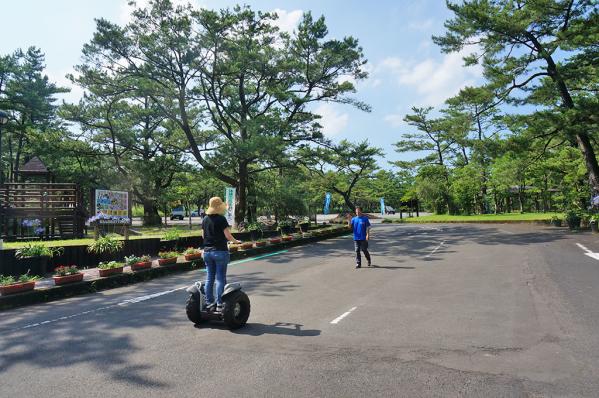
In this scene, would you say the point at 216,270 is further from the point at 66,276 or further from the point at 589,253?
the point at 589,253

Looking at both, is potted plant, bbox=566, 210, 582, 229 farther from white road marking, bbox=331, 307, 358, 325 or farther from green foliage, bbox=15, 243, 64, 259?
green foliage, bbox=15, 243, 64, 259

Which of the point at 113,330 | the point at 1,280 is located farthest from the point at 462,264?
the point at 1,280

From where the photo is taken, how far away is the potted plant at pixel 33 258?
30.9ft

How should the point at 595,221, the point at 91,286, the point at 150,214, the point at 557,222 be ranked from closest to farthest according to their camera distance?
the point at 91,286, the point at 595,221, the point at 557,222, the point at 150,214

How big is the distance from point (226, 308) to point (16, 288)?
15.6 feet

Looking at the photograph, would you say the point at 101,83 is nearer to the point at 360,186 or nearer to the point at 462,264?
the point at 462,264

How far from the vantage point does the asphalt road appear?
3656 mm

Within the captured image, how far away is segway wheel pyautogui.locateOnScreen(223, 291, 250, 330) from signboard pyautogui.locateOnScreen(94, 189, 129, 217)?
8.63m

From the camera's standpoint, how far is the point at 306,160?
22.9 metres

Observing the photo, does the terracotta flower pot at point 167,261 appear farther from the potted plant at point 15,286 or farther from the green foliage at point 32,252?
the potted plant at point 15,286

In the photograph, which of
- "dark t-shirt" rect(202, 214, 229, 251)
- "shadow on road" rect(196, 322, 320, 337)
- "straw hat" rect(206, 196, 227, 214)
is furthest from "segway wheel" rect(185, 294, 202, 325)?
"straw hat" rect(206, 196, 227, 214)

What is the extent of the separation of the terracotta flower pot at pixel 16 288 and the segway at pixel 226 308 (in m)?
4.09

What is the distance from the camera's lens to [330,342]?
4.84m

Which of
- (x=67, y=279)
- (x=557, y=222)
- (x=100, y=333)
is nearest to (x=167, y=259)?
(x=67, y=279)
